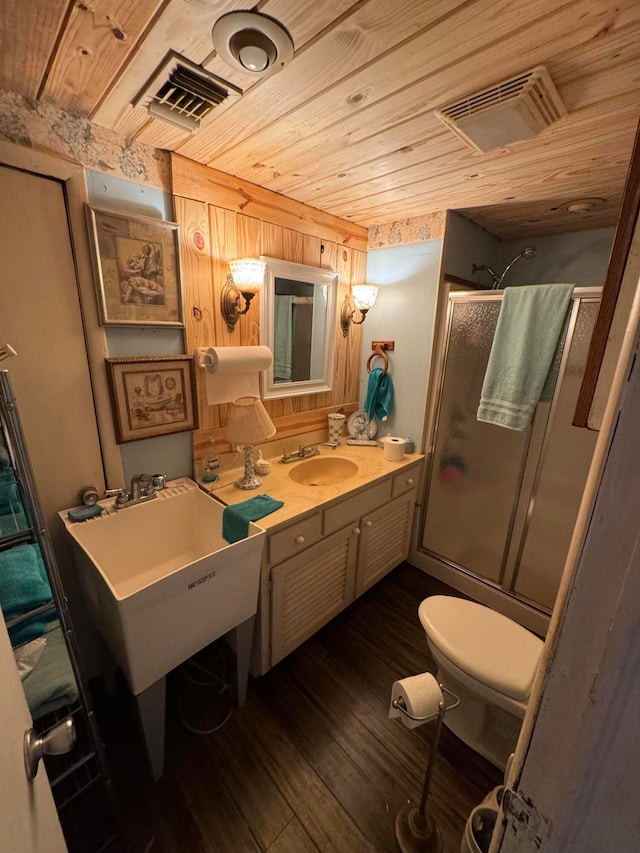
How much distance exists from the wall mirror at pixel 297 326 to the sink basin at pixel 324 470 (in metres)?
0.41

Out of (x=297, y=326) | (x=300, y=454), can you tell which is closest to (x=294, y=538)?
(x=300, y=454)

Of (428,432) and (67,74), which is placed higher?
(67,74)

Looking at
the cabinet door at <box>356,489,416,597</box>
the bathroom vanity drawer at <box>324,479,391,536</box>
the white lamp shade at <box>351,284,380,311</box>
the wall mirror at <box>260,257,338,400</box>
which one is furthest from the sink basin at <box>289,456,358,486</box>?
the white lamp shade at <box>351,284,380,311</box>

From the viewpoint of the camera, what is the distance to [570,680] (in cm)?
31

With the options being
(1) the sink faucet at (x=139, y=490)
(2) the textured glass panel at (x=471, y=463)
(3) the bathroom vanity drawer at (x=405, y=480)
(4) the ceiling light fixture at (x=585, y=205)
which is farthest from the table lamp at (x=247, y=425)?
(4) the ceiling light fixture at (x=585, y=205)

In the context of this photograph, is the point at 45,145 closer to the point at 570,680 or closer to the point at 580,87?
the point at 580,87

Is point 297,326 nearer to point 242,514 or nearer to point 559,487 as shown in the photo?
point 242,514

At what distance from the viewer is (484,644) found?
1.22 meters

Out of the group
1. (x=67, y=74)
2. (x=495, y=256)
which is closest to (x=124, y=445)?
(x=67, y=74)

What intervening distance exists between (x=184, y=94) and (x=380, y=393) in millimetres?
1647

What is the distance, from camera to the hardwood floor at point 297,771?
3.41 feet

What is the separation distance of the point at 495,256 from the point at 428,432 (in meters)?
1.31

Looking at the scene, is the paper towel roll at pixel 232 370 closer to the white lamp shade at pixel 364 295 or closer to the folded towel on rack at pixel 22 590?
A: the white lamp shade at pixel 364 295

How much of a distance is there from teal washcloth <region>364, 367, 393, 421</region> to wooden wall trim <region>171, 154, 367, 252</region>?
806mm
